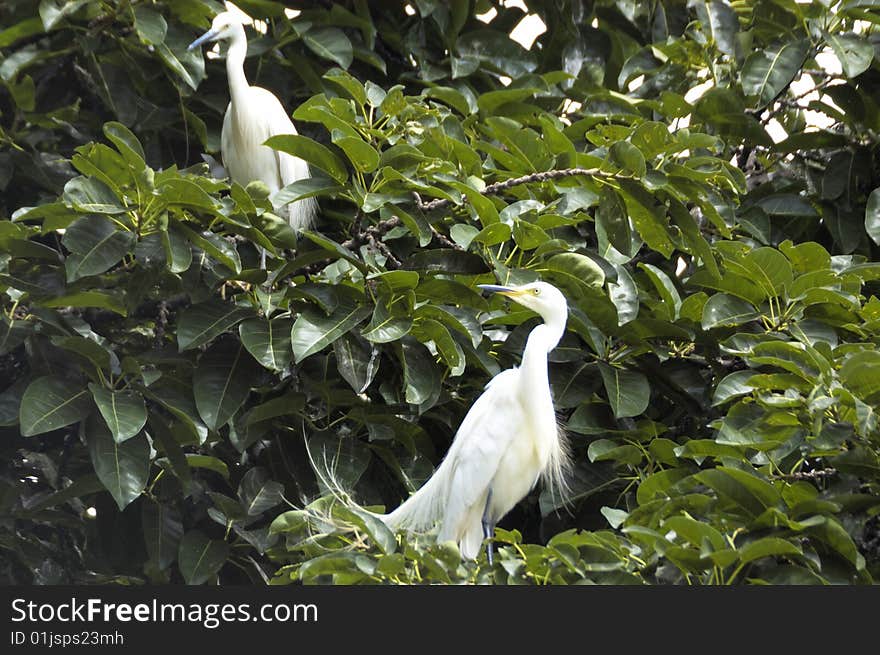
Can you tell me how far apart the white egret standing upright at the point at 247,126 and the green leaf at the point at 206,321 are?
573mm

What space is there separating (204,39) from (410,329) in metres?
1.04

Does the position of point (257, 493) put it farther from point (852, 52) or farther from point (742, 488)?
point (852, 52)

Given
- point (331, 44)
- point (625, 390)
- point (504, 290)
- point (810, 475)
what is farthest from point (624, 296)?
point (331, 44)

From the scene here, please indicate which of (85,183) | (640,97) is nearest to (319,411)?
(85,183)

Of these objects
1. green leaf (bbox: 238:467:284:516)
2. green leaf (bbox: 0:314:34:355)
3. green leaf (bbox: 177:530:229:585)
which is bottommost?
green leaf (bbox: 177:530:229:585)

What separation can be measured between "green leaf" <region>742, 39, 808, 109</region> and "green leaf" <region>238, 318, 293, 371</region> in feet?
4.06

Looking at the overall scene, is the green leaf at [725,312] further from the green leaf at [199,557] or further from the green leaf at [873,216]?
the green leaf at [199,557]

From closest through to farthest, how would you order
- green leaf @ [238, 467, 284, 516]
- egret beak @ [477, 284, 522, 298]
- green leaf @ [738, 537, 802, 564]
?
green leaf @ [738, 537, 802, 564], egret beak @ [477, 284, 522, 298], green leaf @ [238, 467, 284, 516]

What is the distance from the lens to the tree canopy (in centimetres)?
216

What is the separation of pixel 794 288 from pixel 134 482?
130 cm

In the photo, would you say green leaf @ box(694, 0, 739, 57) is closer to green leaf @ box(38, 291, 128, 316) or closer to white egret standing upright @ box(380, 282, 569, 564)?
white egret standing upright @ box(380, 282, 569, 564)

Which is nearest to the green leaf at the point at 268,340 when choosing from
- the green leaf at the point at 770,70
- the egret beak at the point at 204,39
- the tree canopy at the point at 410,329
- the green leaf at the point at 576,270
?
the tree canopy at the point at 410,329

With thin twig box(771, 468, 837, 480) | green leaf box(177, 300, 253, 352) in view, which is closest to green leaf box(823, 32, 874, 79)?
thin twig box(771, 468, 837, 480)

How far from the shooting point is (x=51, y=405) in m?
2.47
